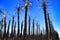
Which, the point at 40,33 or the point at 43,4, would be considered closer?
the point at 43,4

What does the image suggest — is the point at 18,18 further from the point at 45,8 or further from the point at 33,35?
the point at 33,35

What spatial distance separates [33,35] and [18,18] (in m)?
22.8

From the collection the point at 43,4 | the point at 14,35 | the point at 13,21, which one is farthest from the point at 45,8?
the point at 14,35

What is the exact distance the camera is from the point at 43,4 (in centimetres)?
2248

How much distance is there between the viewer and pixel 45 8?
2244cm

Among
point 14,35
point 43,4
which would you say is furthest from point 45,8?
point 14,35

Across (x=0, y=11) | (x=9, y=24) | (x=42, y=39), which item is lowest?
(x=42, y=39)

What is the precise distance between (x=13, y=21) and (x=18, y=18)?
23.5 feet

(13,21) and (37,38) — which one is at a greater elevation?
(13,21)

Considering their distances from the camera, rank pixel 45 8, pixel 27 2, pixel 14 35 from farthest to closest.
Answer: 1. pixel 14 35
2. pixel 27 2
3. pixel 45 8

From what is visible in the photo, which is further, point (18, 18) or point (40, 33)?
point (40, 33)

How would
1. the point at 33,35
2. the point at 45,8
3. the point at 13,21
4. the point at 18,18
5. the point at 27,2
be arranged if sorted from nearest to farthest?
the point at 45,8
the point at 27,2
the point at 18,18
the point at 13,21
the point at 33,35

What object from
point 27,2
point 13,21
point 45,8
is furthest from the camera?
Result: point 13,21

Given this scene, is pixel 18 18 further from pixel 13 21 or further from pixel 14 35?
pixel 14 35
